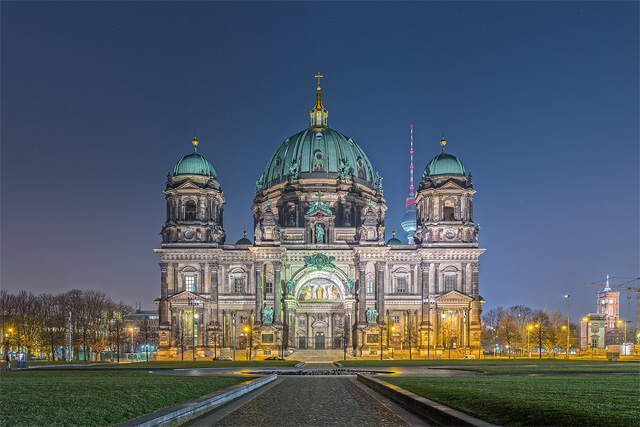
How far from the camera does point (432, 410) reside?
69.9 feet

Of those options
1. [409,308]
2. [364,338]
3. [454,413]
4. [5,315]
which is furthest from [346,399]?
[5,315]

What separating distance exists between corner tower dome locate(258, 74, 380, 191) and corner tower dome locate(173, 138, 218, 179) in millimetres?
15718

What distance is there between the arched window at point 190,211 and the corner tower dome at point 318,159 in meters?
19.1

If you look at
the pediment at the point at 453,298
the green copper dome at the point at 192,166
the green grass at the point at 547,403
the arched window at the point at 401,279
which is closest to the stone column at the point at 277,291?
the arched window at the point at 401,279

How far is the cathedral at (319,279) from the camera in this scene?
106 meters

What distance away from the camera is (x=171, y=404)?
22797 millimetres

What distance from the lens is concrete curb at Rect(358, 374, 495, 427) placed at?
713 inches

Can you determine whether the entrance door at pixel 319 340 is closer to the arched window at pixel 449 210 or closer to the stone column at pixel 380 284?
the stone column at pixel 380 284

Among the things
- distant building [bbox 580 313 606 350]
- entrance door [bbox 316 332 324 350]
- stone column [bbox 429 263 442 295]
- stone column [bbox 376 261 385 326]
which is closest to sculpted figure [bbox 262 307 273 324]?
entrance door [bbox 316 332 324 350]

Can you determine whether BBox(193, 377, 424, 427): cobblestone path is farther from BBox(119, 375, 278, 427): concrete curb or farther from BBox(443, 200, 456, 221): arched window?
BBox(443, 200, 456, 221): arched window

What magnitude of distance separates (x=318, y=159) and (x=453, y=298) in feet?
115

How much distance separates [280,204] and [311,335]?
954 inches

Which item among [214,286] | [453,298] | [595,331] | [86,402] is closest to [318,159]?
[214,286]

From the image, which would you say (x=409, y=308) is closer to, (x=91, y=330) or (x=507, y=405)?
(x=91, y=330)
